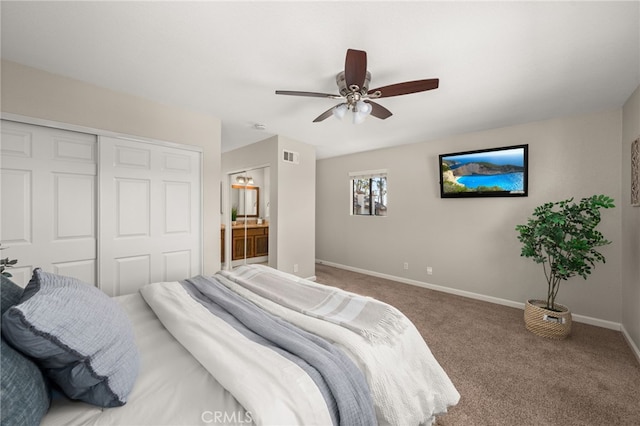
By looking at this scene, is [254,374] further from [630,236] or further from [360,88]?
[630,236]

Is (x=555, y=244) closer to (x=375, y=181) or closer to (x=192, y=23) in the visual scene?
(x=375, y=181)

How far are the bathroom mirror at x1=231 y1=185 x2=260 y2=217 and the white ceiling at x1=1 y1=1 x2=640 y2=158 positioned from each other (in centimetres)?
244

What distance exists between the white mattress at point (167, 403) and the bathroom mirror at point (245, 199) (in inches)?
167

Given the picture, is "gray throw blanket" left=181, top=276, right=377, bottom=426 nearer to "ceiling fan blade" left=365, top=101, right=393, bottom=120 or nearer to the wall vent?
"ceiling fan blade" left=365, top=101, right=393, bottom=120

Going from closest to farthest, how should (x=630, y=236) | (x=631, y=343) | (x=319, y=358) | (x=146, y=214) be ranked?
(x=319, y=358)
(x=631, y=343)
(x=630, y=236)
(x=146, y=214)

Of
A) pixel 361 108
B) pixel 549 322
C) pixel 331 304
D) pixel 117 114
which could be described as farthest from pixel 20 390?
pixel 549 322

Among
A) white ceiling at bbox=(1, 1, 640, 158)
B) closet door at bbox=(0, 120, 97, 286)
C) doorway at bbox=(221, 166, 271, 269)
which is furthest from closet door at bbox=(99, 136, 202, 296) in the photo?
doorway at bbox=(221, 166, 271, 269)

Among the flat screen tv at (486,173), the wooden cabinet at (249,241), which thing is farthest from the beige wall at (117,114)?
the flat screen tv at (486,173)

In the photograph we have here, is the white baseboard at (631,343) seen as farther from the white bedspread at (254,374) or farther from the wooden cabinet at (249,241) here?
the wooden cabinet at (249,241)

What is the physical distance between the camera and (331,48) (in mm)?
1796

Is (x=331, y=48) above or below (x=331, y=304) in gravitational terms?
above

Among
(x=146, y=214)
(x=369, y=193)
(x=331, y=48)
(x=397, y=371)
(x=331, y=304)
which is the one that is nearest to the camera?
(x=397, y=371)

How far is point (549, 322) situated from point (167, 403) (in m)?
3.31

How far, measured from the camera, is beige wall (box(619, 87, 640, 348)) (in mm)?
2297
